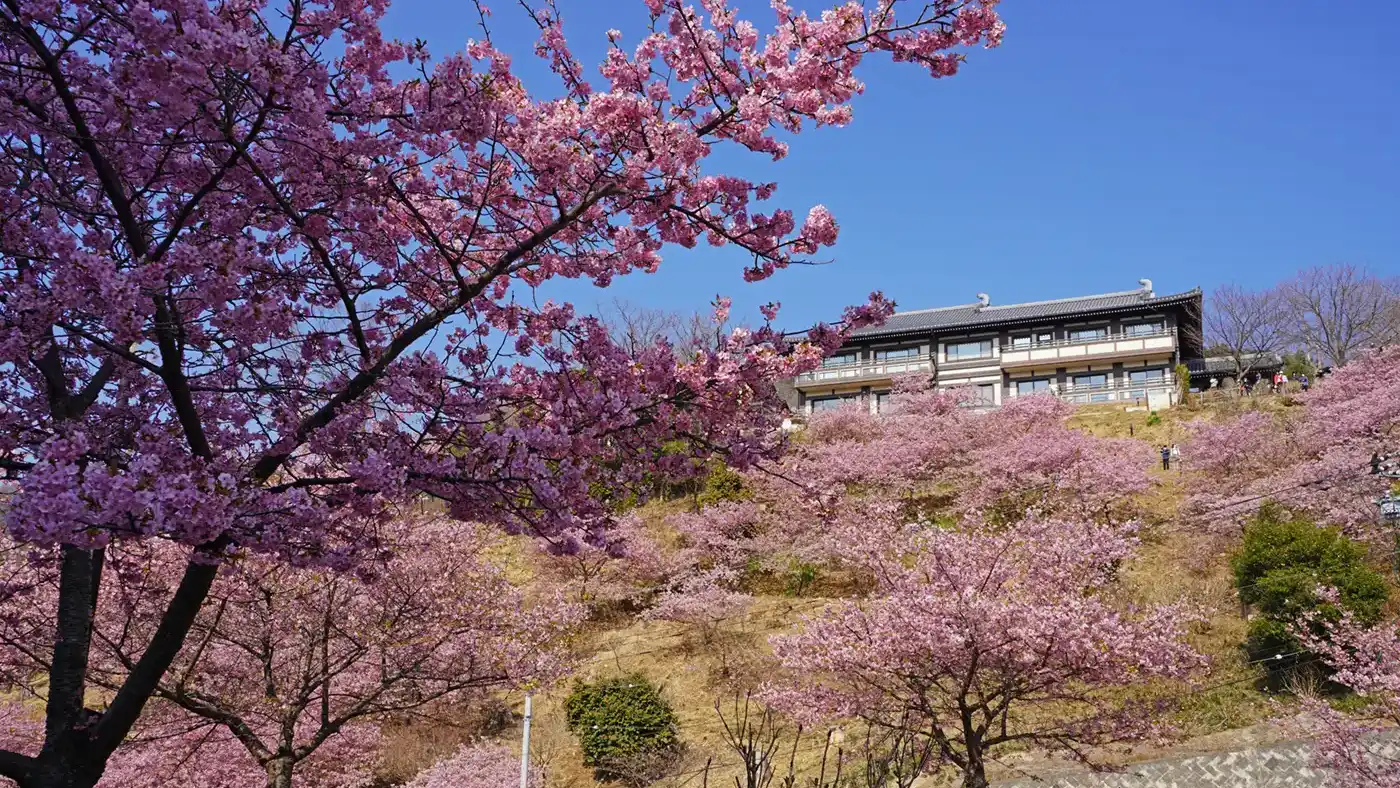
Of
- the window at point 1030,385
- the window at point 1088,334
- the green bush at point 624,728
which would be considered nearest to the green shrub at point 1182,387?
the window at point 1088,334

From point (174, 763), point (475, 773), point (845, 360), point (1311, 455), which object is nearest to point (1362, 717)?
point (1311, 455)

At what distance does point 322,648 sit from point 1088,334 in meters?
37.3

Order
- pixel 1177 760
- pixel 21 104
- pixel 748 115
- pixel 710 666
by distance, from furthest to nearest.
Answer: pixel 710 666, pixel 1177 760, pixel 748 115, pixel 21 104

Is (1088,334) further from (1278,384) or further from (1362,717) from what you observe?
(1362,717)

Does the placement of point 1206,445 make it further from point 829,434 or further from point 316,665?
point 316,665

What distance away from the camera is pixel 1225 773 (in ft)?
43.1

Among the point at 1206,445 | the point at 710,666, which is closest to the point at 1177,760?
the point at 710,666

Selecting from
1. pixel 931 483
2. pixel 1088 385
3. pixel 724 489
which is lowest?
pixel 724 489

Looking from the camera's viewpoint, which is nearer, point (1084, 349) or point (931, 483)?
point (931, 483)

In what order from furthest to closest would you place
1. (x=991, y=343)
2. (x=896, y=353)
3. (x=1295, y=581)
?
(x=896, y=353) → (x=991, y=343) → (x=1295, y=581)

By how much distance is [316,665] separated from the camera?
1171cm

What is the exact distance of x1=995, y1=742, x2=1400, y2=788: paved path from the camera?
1284 cm

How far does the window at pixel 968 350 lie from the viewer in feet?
138

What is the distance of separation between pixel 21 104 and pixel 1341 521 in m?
20.6
